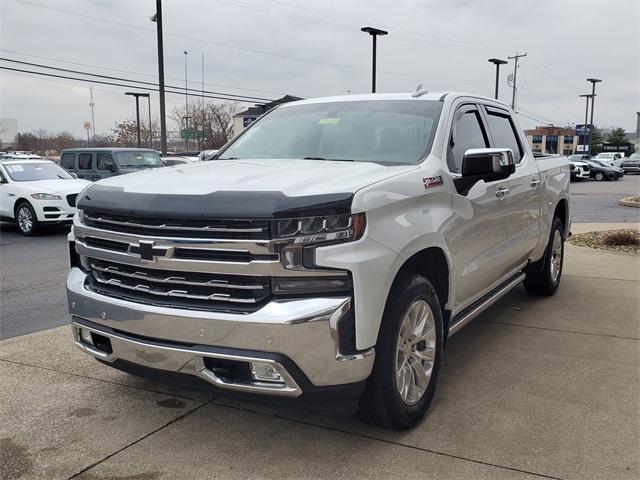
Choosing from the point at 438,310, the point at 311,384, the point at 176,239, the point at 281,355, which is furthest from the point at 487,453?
the point at 176,239

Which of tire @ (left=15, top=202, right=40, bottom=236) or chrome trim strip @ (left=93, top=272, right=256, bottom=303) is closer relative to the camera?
chrome trim strip @ (left=93, top=272, right=256, bottom=303)

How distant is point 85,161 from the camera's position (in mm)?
17797

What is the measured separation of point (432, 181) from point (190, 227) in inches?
59.1

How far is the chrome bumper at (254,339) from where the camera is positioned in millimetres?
2791

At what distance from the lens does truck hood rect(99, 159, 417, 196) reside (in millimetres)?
3031

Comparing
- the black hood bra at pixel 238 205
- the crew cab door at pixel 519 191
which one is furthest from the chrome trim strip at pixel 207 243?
the crew cab door at pixel 519 191

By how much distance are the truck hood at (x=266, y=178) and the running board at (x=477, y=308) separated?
1.14 m

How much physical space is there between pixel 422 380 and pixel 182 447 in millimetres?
1387

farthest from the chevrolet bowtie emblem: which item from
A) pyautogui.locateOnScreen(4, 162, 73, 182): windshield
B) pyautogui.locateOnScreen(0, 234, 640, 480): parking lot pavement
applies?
pyautogui.locateOnScreen(4, 162, 73, 182): windshield

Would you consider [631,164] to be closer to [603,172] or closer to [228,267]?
[603,172]

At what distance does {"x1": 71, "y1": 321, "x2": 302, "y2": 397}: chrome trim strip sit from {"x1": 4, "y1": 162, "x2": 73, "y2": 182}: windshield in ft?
38.9

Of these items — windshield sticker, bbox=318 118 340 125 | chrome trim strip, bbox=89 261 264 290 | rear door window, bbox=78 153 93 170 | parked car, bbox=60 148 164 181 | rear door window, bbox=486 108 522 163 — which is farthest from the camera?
rear door window, bbox=78 153 93 170

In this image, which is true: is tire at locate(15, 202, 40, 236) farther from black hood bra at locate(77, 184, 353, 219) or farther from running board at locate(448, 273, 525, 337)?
black hood bra at locate(77, 184, 353, 219)

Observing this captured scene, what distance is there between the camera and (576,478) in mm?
2969
